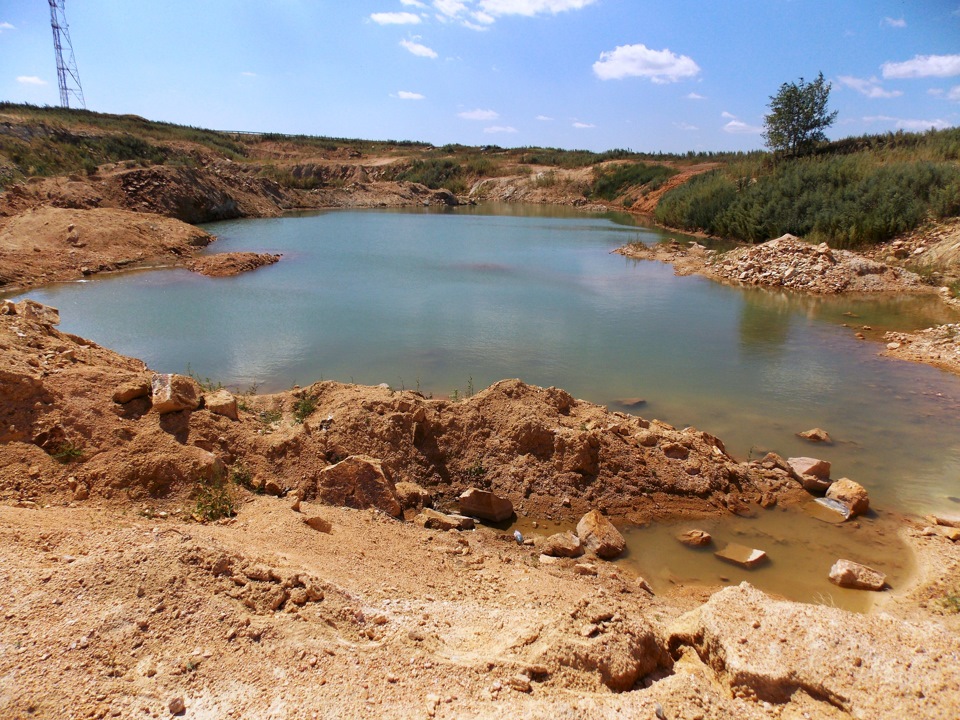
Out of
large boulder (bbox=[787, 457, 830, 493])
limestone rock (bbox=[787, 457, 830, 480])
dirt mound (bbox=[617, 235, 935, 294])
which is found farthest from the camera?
dirt mound (bbox=[617, 235, 935, 294])

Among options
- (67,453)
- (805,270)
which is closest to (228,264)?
(67,453)

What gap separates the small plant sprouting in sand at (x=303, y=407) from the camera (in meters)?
7.23

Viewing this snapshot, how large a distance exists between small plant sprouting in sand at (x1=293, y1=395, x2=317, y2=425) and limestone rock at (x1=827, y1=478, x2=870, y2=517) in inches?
241

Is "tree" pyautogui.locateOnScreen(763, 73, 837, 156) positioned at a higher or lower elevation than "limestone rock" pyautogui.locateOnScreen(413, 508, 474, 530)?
higher

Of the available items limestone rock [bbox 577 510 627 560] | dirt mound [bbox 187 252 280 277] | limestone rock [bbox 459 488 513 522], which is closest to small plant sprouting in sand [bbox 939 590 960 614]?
limestone rock [bbox 577 510 627 560]

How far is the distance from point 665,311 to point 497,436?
10.6 metres

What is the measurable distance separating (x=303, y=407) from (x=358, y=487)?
199cm

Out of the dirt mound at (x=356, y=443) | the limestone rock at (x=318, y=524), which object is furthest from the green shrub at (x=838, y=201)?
the limestone rock at (x=318, y=524)

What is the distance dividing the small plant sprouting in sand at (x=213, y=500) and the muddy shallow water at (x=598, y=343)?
12.5 feet

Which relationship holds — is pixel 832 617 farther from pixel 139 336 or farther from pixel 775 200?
pixel 775 200

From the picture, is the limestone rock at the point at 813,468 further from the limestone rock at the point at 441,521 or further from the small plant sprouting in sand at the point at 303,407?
the small plant sprouting in sand at the point at 303,407

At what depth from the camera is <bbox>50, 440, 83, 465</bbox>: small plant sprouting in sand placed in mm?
5203

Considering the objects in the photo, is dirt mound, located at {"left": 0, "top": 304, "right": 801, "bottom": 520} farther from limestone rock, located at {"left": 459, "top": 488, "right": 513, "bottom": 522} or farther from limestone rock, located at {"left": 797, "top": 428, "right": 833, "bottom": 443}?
limestone rock, located at {"left": 797, "top": 428, "right": 833, "bottom": 443}

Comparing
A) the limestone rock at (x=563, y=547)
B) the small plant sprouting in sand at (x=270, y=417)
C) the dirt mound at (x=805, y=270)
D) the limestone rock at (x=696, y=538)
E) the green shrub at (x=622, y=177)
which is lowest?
the limestone rock at (x=696, y=538)
